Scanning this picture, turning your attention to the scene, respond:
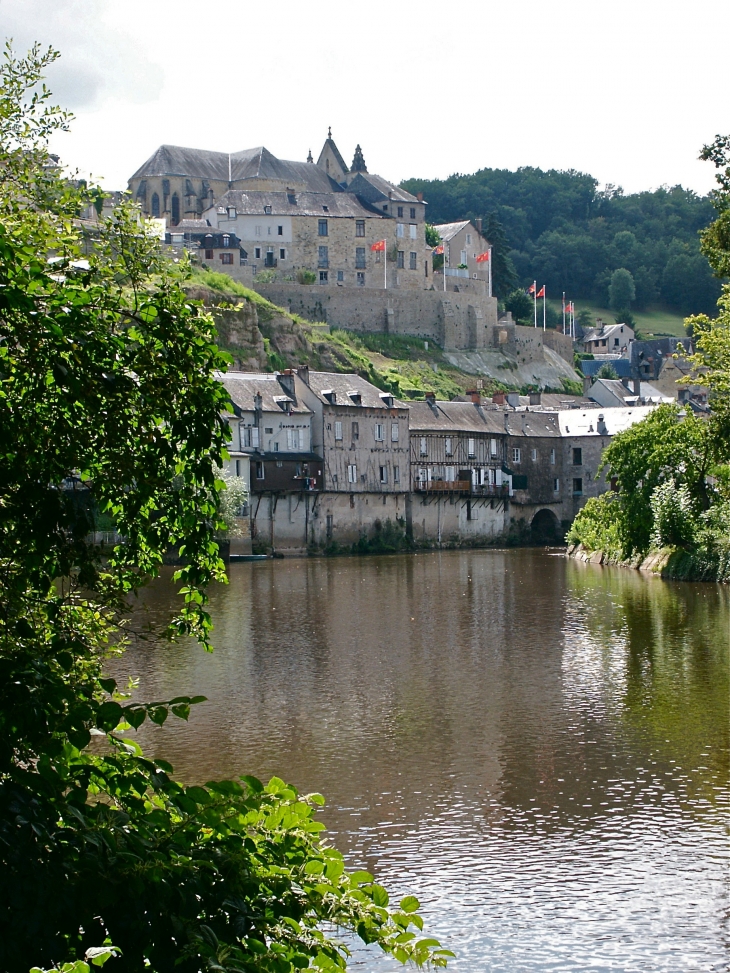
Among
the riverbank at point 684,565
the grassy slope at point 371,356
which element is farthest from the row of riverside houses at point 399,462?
the grassy slope at point 371,356

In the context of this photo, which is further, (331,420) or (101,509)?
(331,420)

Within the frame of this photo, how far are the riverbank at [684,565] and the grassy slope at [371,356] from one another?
33241 millimetres

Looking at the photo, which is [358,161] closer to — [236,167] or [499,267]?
[236,167]

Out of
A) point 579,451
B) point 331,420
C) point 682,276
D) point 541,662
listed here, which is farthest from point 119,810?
point 682,276

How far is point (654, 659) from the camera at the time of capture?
2338cm

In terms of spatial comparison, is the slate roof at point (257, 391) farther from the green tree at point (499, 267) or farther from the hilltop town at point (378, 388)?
the green tree at point (499, 267)

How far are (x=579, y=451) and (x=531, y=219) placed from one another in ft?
328

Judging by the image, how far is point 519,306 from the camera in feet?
349

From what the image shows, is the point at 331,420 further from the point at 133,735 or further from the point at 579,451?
the point at 133,735

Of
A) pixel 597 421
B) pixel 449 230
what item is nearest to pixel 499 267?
pixel 449 230

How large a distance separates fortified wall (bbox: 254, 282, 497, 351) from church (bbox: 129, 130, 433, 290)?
1.89 meters

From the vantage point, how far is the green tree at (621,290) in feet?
458

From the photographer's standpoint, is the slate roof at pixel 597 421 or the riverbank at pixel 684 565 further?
the slate roof at pixel 597 421

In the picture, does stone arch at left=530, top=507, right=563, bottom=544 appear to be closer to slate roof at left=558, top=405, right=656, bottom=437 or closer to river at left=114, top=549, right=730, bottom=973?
slate roof at left=558, top=405, right=656, bottom=437
